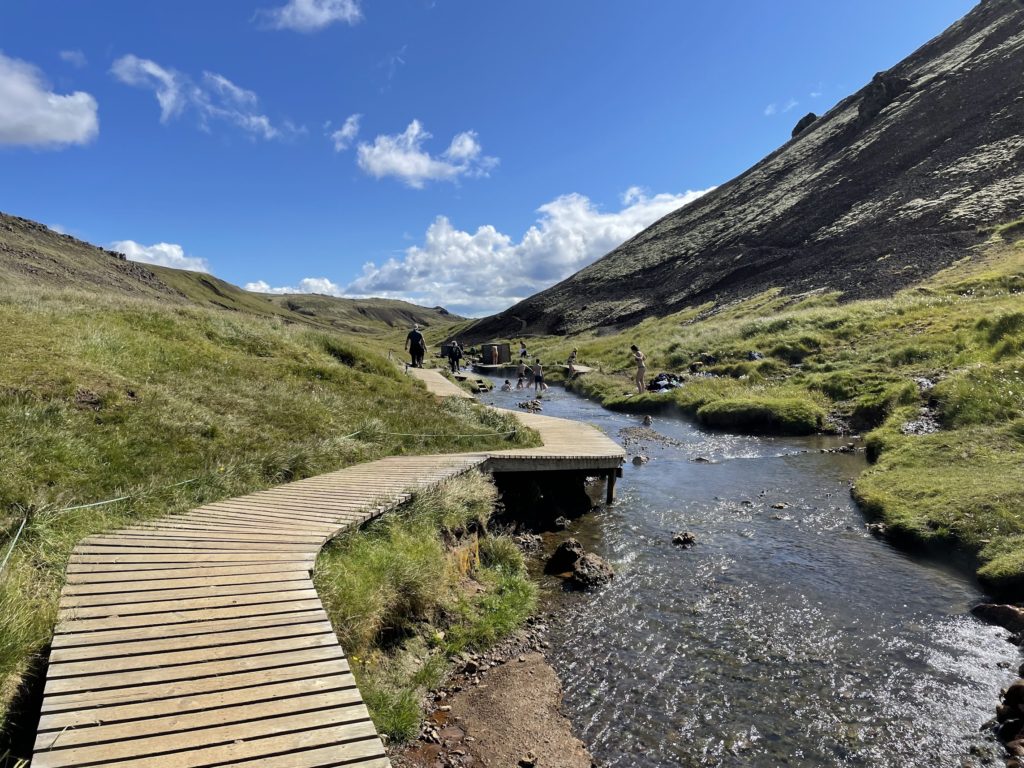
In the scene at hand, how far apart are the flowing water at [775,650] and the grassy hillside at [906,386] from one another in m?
1.45

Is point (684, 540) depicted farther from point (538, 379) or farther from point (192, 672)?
point (538, 379)

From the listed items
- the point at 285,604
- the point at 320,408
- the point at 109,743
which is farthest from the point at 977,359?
the point at 109,743

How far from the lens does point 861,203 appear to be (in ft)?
217

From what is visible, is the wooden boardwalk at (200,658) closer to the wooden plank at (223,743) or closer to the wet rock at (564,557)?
the wooden plank at (223,743)

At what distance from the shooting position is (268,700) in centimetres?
454

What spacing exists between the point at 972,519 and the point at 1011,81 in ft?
268

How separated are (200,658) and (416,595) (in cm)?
374

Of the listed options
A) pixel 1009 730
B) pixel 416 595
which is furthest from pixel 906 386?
pixel 416 595

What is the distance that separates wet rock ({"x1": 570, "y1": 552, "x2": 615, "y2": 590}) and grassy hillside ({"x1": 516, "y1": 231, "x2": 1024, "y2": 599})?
6339 mm

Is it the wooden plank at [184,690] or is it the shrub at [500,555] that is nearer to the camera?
the wooden plank at [184,690]

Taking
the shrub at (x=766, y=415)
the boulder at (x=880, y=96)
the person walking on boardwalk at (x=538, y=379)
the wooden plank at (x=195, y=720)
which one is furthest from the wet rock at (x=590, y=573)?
the boulder at (x=880, y=96)

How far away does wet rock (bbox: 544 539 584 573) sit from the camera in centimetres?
1162

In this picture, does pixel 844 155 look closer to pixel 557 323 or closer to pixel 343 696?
pixel 557 323

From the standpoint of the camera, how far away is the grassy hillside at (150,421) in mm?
7300
